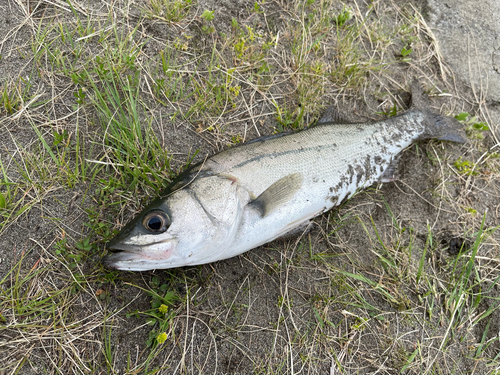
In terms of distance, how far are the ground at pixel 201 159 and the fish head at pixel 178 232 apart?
441mm

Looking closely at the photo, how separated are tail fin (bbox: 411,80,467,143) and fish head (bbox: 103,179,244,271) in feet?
8.87

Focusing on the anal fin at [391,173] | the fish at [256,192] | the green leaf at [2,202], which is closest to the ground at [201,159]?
the green leaf at [2,202]

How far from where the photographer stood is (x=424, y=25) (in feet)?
15.3

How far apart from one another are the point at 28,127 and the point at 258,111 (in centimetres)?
230

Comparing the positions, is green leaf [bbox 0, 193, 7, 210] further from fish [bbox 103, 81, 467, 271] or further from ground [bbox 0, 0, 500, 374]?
fish [bbox 103, 81, 467, 271]

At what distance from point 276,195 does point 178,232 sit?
2.94 feet

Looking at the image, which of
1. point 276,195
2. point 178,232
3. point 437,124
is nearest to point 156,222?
point 178,232

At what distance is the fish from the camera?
8.32 feet

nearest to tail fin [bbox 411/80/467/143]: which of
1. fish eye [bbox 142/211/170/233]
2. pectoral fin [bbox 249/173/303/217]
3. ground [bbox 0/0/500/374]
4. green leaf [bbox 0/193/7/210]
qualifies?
ground [bbox 0/0/500/374]

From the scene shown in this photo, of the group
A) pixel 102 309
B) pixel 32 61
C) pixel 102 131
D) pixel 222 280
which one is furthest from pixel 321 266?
pixel 32 61

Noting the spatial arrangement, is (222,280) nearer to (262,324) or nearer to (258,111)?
(262,324)

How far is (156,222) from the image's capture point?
8.35 feet

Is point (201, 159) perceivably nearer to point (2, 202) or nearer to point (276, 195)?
point (276, 195)

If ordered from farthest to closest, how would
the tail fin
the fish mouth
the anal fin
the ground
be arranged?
the tail fin, the anal fin, the ground, the fish mouth
